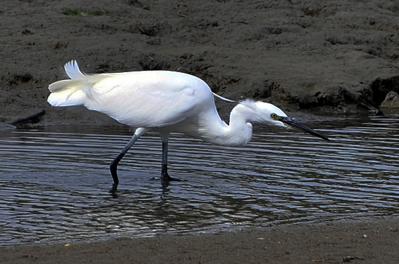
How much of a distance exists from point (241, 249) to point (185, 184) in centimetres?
297

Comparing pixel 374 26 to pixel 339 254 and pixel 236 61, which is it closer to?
pixel 236 61

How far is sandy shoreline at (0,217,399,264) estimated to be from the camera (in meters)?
6.18

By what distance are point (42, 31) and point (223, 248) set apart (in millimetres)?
11749

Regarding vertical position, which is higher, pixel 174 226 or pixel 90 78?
pixel 90 78

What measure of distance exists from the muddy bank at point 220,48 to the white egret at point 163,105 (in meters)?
4.05

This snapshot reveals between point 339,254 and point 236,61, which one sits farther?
Result: point 236,61

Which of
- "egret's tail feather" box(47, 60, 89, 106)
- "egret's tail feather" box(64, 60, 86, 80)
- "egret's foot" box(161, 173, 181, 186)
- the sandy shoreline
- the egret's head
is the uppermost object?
"egret's tail feather" box(64, 60, 86, 80)

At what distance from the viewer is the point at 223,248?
257 inches

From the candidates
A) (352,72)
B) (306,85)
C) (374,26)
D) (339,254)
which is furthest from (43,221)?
(374,26)

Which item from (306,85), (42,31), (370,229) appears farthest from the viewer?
(42,31)

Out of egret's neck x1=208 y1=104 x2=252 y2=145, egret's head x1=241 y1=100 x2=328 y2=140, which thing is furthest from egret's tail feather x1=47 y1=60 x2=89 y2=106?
egret's head x1=241 y1=100 x2=328 y2=140

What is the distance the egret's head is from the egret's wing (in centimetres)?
53

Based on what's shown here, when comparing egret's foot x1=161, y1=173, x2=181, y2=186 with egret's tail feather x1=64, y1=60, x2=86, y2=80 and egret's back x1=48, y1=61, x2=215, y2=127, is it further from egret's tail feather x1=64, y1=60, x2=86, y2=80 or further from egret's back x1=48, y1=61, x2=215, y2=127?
egret's tail feather x1=64, y1=60, x2=86, y2=80

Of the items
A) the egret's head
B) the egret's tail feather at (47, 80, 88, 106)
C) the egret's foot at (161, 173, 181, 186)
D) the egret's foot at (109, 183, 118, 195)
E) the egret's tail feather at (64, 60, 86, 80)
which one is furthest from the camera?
the egret's tail feather at (64, 60, 86, 80)
